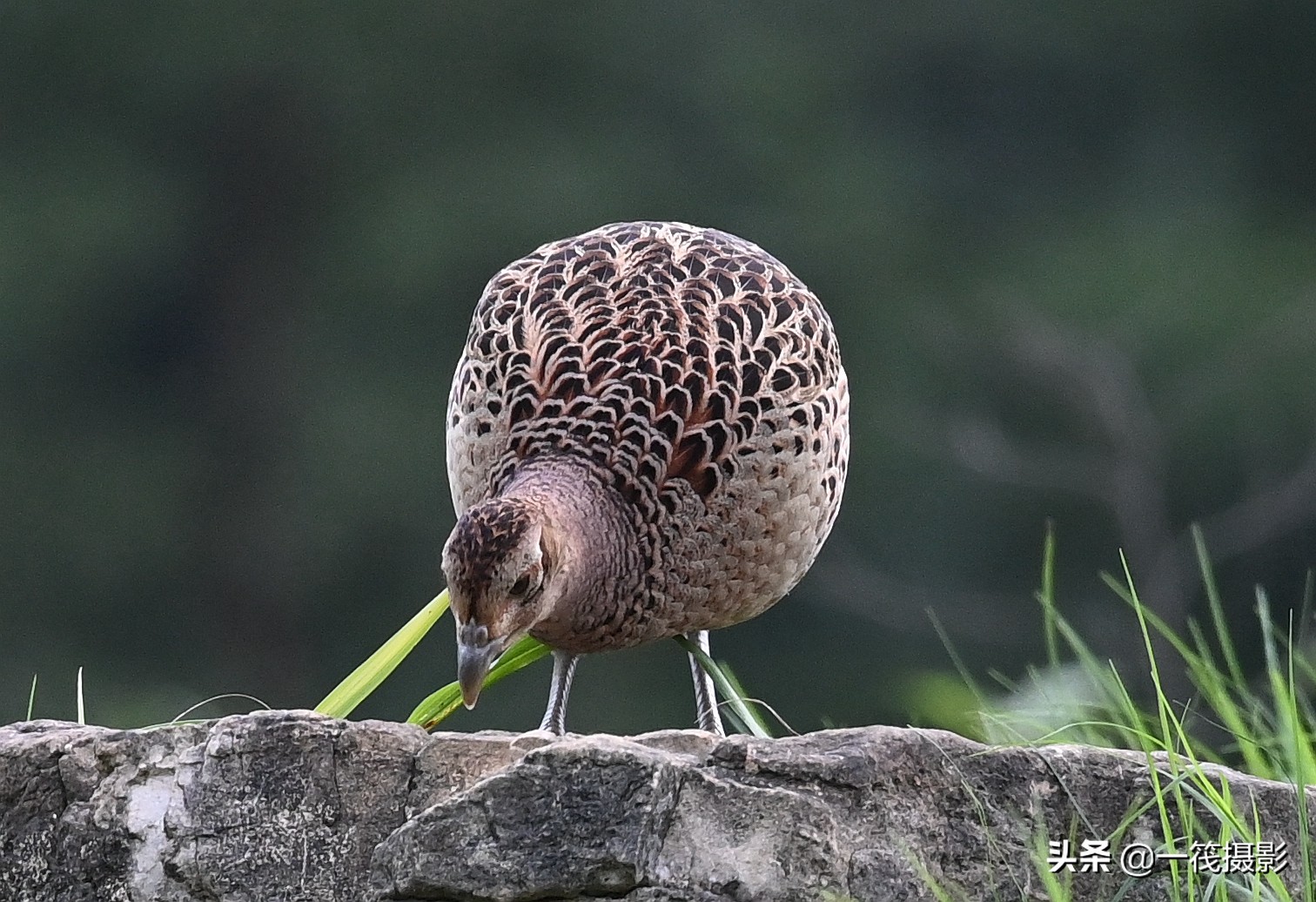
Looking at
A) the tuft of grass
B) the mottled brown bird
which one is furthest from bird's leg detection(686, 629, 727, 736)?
the tuft of grass

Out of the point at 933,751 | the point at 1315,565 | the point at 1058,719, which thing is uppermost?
the point at 933,751

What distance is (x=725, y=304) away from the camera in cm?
493

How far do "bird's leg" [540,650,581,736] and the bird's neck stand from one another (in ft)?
1.62

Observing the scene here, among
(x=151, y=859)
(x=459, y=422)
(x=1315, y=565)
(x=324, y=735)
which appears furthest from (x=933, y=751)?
(x=1315, y=565)

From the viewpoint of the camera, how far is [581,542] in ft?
14.4

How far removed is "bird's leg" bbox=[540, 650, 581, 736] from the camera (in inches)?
201

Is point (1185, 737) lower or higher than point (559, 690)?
higher

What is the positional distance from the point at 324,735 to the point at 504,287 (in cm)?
191

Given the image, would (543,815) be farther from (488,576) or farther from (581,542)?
(581,542)

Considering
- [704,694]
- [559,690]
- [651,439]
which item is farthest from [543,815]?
[704,694]

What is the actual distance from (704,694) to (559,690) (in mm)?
371

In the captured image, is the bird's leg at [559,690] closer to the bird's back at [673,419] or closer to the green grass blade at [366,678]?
the bird's back at [673,419]

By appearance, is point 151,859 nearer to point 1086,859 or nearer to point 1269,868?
point 1086,859

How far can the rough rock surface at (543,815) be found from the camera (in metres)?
3.29
